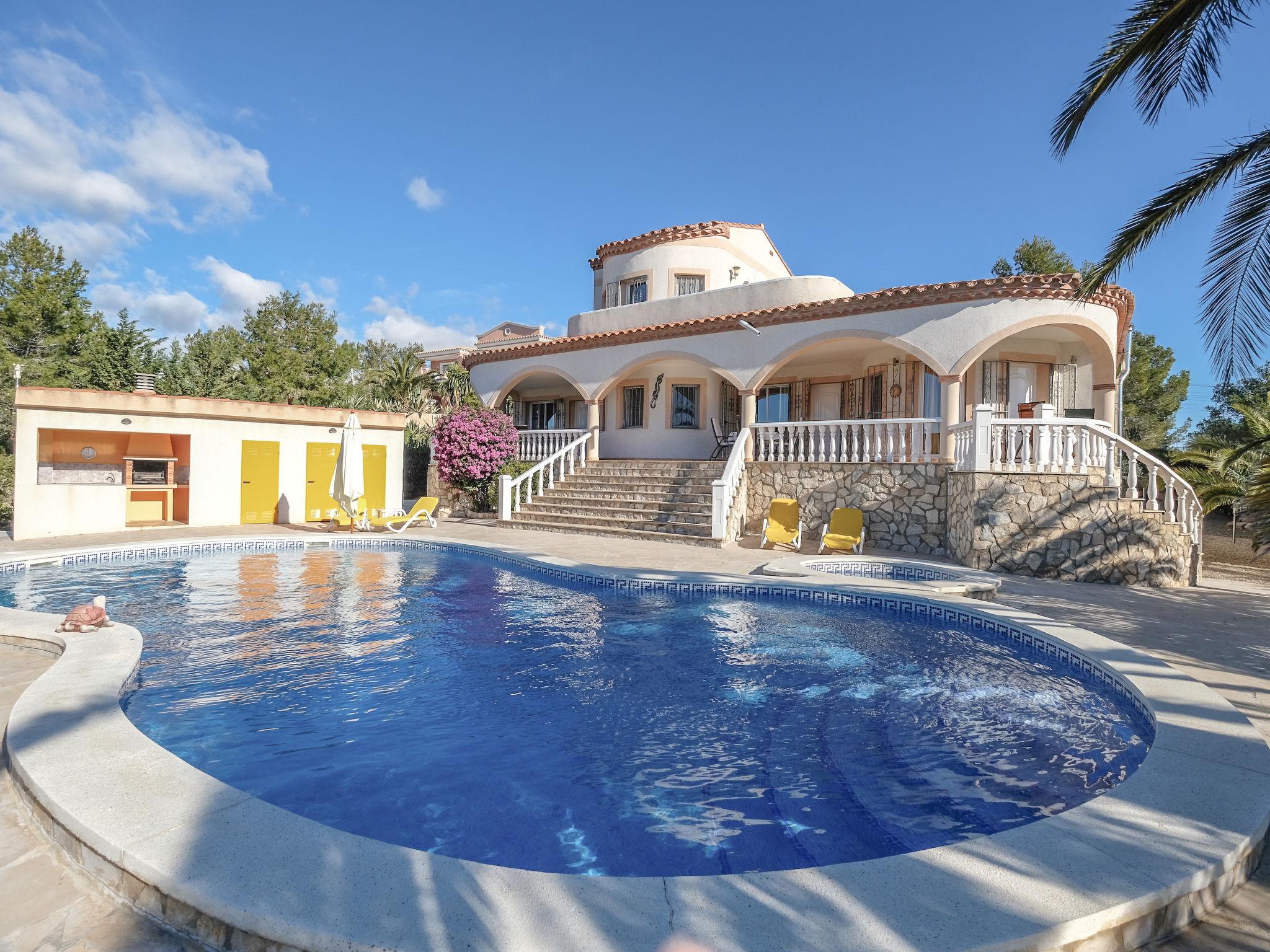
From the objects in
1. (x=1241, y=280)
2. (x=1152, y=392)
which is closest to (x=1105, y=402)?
(x=1241, y=280)

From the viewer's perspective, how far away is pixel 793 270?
1056 inches

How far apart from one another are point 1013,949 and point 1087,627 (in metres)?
6.60

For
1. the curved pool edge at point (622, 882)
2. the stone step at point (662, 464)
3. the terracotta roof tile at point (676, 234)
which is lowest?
the curved pool edge at point (622, 882)

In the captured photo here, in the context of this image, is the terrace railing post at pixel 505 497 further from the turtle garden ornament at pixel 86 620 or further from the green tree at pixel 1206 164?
the green tree at pixel 1206 164

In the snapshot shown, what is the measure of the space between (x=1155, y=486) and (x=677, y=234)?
15555 mm

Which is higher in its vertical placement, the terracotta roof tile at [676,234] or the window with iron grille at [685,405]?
the terracotta roof tile at [676,234]

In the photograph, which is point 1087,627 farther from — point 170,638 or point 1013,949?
point 170,638

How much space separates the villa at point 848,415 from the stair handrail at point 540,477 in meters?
0.07

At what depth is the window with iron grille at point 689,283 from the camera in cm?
2186

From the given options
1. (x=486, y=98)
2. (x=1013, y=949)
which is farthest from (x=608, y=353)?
(x=1013, y=949)

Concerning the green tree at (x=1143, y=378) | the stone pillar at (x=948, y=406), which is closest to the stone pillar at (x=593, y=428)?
the stone pillar at (x=948, y=406)

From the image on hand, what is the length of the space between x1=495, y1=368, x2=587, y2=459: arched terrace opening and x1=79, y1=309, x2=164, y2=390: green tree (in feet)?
41.5

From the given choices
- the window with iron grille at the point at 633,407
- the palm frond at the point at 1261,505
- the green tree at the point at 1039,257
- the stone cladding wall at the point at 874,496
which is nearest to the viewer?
the palm frond at the point at 1261,505

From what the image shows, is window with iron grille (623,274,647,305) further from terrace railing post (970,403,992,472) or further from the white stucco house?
terrace railing post (970,403,992,472)
